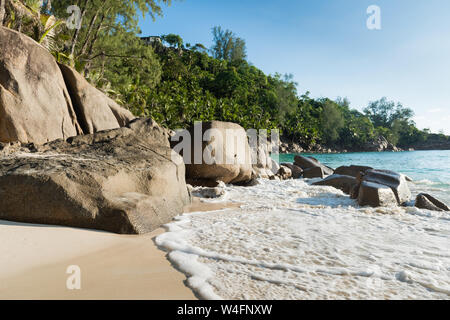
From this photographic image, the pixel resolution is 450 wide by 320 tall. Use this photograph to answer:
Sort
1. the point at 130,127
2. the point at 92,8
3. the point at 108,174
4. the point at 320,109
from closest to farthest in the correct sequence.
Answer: the point at 108,174 → the point at 130,127 → the point at 92,8 → the point at 320,109

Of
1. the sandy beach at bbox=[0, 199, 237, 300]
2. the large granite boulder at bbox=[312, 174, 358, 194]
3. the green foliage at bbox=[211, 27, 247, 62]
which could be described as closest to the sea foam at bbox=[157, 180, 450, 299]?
the sandy beach at bbox=[0, 199, 237, 300]

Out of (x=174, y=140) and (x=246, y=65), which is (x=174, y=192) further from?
(x=246, y=65)

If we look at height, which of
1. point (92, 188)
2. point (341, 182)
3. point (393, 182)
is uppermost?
point (92, 188)

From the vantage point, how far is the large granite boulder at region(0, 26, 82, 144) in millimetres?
5047

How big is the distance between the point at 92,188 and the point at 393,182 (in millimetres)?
5758

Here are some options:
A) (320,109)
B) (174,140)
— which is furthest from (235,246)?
(320,109)

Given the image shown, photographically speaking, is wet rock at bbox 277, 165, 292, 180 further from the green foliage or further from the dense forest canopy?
the green foliage

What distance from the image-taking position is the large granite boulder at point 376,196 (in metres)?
5.18

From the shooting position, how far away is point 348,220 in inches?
158

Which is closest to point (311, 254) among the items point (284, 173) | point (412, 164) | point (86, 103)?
point (86, 103)

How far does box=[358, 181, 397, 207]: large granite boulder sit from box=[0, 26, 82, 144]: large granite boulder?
239 inches

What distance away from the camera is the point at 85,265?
214 centimetres

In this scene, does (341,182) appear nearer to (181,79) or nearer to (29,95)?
(29,95)
